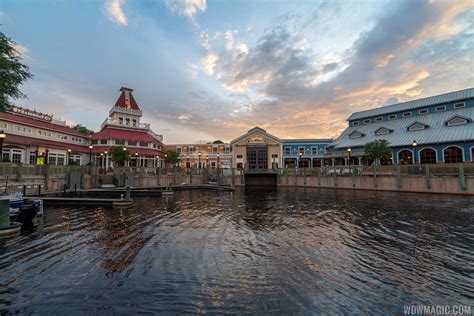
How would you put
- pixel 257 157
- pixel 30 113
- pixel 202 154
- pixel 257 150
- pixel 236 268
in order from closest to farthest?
pixel 236 268, pixel 30 113, pixel 257 150, pixel 257 157, pixel 202 154

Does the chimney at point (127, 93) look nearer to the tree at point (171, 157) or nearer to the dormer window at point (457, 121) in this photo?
the tree at point (171, 157)

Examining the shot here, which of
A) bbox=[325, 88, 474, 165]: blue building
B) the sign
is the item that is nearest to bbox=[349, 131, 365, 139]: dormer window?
bbox=[325, 88, 474, 165]: blue building

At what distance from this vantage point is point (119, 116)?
169 ft

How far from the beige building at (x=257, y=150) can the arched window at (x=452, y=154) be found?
31667 mm

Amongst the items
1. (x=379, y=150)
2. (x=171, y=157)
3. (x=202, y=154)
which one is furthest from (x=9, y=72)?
(x=202, y=154)

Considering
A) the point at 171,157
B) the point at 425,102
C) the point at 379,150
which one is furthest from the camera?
the point at 171,157

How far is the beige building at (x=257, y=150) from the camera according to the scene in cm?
6003

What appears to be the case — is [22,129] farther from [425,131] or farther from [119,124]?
[425,131]

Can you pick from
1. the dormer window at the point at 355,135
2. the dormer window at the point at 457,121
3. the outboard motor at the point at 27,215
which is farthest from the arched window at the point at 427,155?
the outboard motor at the point at 27,215

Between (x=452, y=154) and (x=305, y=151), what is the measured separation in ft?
96.8

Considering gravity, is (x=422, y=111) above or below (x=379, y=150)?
above

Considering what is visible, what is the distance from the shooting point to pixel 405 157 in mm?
41281

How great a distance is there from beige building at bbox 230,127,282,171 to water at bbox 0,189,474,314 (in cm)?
4737

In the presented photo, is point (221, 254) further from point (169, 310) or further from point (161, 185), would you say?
point (161, 185)
